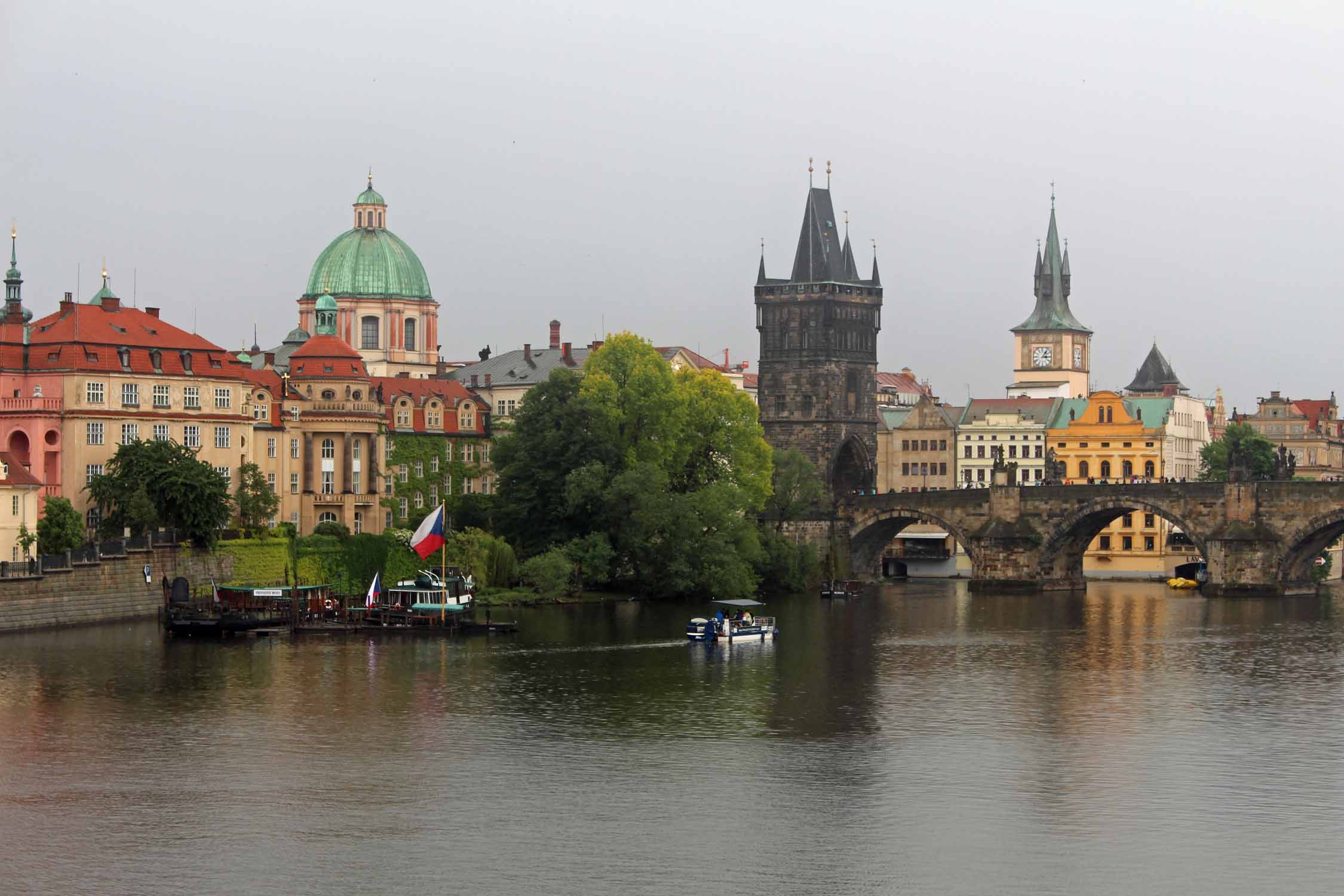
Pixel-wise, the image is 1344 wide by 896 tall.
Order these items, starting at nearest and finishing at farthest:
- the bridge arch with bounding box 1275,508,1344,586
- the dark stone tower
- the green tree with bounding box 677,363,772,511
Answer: the green tree with bounding box 677,363,772,511 → the bridge arch with bounding box 1275,508,1344,586 → the dark stone tower

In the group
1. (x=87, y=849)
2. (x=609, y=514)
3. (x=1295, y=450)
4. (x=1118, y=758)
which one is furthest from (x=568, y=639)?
(x=1295, y=450)

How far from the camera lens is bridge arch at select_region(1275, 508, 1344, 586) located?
123 meters

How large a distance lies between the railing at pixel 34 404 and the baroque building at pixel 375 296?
55.0 meters

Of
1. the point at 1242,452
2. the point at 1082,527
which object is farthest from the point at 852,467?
the point at 1242,452

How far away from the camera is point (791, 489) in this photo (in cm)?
13462

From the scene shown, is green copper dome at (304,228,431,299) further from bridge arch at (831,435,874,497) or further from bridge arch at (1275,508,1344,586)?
bridge arch at (1275,508,1344,586)

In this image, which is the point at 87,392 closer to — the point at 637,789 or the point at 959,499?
the point at 637,789

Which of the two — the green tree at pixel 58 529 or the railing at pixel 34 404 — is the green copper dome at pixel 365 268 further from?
the green tree at pixel 58 529

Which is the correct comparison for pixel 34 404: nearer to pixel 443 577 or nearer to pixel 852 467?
pixel 443 577

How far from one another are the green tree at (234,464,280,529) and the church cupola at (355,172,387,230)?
5217cm

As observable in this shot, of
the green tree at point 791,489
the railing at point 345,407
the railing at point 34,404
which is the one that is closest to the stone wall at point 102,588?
the railing at point 34,404

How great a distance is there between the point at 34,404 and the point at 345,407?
69.6 ft

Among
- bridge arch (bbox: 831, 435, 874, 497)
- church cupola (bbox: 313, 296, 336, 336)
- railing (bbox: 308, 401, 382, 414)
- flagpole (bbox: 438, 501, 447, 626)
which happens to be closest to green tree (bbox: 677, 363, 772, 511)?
flagpole (bbox: 438, 501, 447, 626)

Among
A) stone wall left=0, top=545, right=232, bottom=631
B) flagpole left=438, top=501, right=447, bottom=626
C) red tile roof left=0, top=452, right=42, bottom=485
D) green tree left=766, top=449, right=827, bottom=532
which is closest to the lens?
stone wall left=0, top=545, right=232, bottom=631
